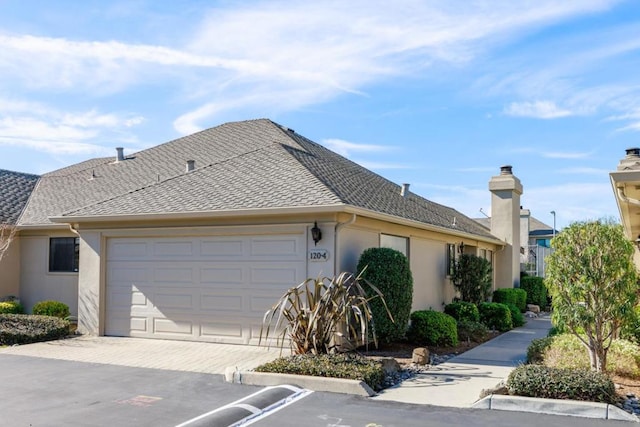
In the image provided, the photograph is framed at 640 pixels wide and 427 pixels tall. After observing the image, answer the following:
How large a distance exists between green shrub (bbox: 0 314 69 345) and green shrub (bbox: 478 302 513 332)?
10.6 m

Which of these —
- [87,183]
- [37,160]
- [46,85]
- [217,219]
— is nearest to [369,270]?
[217,219]

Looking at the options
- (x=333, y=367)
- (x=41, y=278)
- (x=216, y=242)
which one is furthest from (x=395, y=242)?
(x=41, y=278)

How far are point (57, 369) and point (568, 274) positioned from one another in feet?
26.6

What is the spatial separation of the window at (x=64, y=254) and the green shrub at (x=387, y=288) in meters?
8.66

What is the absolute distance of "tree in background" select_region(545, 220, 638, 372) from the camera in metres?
8.34

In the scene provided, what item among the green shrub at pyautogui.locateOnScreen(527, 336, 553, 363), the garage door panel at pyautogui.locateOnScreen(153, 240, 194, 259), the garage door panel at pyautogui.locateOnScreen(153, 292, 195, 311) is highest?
the garage door panel at pyautogui.locateOnScreen(153, 240, 194, 259)

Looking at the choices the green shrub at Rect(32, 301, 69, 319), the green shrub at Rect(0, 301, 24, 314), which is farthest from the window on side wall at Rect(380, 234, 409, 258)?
the green shrub at Rect(0, 301, 24, 314)

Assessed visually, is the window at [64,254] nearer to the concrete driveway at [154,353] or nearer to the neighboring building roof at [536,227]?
the concrete driveway at [154,353]

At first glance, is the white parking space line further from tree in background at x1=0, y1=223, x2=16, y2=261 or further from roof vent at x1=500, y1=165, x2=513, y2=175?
roof vent at x1=500, y1=165, x2=513, y2=175

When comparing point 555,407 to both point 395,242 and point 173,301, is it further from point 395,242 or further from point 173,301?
point 173,301

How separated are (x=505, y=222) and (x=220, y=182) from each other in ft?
45.0

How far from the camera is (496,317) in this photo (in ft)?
53.1

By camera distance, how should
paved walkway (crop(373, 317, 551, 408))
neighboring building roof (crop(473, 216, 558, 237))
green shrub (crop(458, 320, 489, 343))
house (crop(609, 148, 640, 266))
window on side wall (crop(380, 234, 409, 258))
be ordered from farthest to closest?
neighboring building roof (crop(473, 216, 558, 237)) → green shrub (crop(458, 320, 489, 343)) → window on side wall (crop(380, 234, 409, 258)) → paved walkway (crop(373, 317, 551, 408)) → house (crop(609, 148, 640, 266))

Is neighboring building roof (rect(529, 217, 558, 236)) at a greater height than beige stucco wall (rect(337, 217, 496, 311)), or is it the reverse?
neighboring building roof (rect(529, 217, 558, 236))
